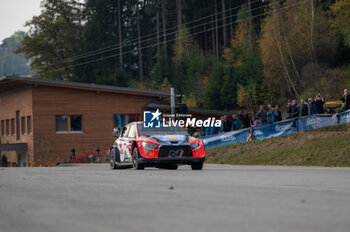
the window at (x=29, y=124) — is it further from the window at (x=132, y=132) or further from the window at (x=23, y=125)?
the window at (x=132, y=132)

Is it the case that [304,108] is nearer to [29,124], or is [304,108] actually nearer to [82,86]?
[82,86]

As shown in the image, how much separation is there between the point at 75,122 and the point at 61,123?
1017 millimetres

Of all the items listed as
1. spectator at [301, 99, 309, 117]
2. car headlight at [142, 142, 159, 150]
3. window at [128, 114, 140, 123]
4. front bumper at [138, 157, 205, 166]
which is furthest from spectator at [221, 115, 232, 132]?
window at [128, 114, 140, 123]

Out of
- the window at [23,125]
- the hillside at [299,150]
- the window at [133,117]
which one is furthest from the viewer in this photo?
the window at [23,125]

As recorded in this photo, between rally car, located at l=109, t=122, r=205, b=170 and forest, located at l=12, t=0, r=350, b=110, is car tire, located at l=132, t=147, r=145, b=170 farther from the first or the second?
forest, located at l=12, t=0, r=350, b=110

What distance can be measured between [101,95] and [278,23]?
21.1 metres

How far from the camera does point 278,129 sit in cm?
3047

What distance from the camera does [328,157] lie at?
2523cm

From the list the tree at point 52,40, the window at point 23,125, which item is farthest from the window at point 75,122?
the tree at point 52,40

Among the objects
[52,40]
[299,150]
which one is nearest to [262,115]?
[299,150]

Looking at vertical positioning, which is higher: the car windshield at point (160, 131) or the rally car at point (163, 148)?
the car windshield at point (160, 131)

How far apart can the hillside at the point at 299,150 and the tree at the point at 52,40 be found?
53422 millimetres

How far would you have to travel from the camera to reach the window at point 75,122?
5022 centimetres

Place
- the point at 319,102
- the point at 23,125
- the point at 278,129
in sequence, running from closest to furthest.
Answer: the point at 319,102 → the point at 278,129 → the point at 23,125
